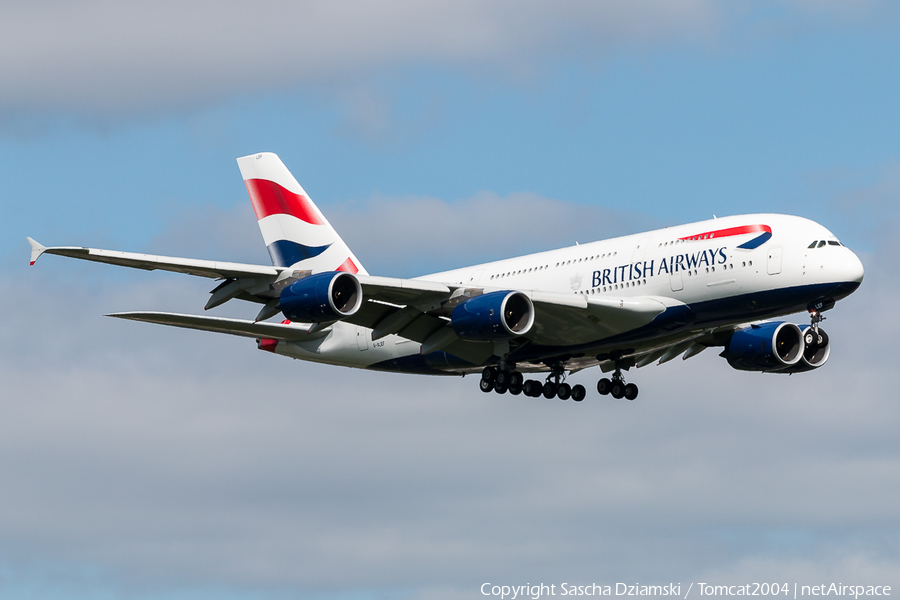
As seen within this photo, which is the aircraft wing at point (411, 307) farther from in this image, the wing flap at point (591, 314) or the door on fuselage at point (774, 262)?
the door on fuselage at point (774, 262)

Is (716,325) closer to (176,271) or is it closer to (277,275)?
(277,275)

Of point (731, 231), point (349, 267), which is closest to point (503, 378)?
point (349, 267)

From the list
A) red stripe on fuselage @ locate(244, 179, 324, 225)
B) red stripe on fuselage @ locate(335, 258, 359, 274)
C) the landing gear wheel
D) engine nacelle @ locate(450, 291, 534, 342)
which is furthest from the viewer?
red stripe on fuselage @ locate(244, 179, 324, 225)

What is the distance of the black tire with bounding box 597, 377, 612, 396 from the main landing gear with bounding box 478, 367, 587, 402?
996mm

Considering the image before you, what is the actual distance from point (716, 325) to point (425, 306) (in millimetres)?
9239

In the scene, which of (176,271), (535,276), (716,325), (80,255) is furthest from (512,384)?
(80,255)

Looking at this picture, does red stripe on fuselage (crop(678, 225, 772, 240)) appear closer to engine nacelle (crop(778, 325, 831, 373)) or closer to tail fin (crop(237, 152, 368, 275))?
engine nacelle (crop(778, 325, 831, 373))

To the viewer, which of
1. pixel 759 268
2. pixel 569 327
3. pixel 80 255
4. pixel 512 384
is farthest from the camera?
pixel 512 384

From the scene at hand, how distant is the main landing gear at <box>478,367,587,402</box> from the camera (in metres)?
45.8

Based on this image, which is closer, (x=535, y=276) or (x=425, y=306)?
(x=425, y=306)

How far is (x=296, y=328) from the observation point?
4784cm

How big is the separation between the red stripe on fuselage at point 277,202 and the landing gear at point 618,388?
13.0 m

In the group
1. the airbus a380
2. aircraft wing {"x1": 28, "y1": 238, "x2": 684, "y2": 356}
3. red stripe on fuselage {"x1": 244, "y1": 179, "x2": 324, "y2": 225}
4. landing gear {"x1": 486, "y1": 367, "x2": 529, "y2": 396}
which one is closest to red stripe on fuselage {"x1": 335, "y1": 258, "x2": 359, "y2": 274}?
red stripe on fuselage {"x1": 244, "y1": 179, "x2": 324, "y2": 225}

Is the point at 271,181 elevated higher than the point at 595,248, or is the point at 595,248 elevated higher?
the point at 271,181
